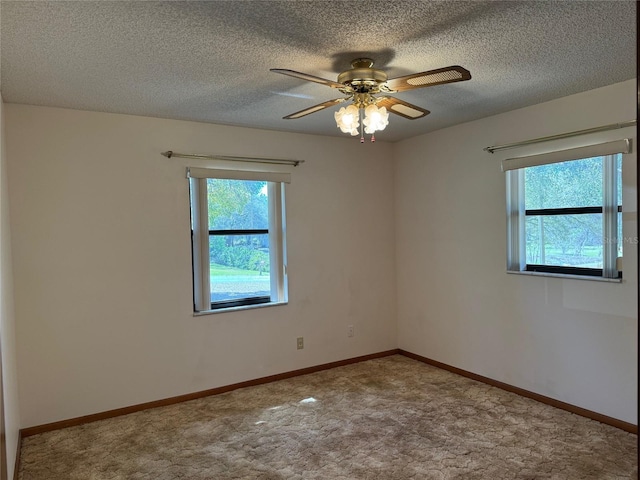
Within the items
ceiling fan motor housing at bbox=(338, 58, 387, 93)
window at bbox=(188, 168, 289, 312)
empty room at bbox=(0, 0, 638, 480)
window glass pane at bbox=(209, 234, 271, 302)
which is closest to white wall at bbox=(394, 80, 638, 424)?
empty room at bbox=(0, 0, 638, 480)

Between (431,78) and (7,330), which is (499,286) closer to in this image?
(431,78)

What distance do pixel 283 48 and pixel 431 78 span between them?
0.78 metres

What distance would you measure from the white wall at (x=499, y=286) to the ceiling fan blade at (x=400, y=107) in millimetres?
1415

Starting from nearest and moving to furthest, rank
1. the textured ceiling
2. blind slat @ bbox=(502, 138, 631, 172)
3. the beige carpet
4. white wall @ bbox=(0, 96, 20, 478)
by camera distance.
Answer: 1. the textured ceiling
2. white wall @ bbox=(0, 96, 20, 478)
3. the beige carpet
4. blind slat @ bbox=(502, 138, 631, 172)

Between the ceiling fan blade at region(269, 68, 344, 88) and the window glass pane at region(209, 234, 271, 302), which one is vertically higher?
the ceiling fan blade at region(269, 68, 344, 88)

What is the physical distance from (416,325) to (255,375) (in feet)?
5.92

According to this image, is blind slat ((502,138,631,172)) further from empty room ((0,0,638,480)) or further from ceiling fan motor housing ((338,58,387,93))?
ceiling fan motor housing ((338,58,387,93))

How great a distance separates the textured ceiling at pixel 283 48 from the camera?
1861mm

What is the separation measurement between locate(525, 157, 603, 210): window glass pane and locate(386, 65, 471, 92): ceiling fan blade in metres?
1.83

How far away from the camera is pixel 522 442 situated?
2854mm

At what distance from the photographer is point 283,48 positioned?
2.23 metres

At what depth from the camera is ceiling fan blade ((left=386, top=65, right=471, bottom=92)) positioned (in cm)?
187

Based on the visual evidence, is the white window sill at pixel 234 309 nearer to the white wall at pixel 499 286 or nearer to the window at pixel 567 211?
the white wall at pixel 499 286

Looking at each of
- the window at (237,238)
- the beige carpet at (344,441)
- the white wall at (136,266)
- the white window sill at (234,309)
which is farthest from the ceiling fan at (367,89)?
the white window sill at (234,309)
